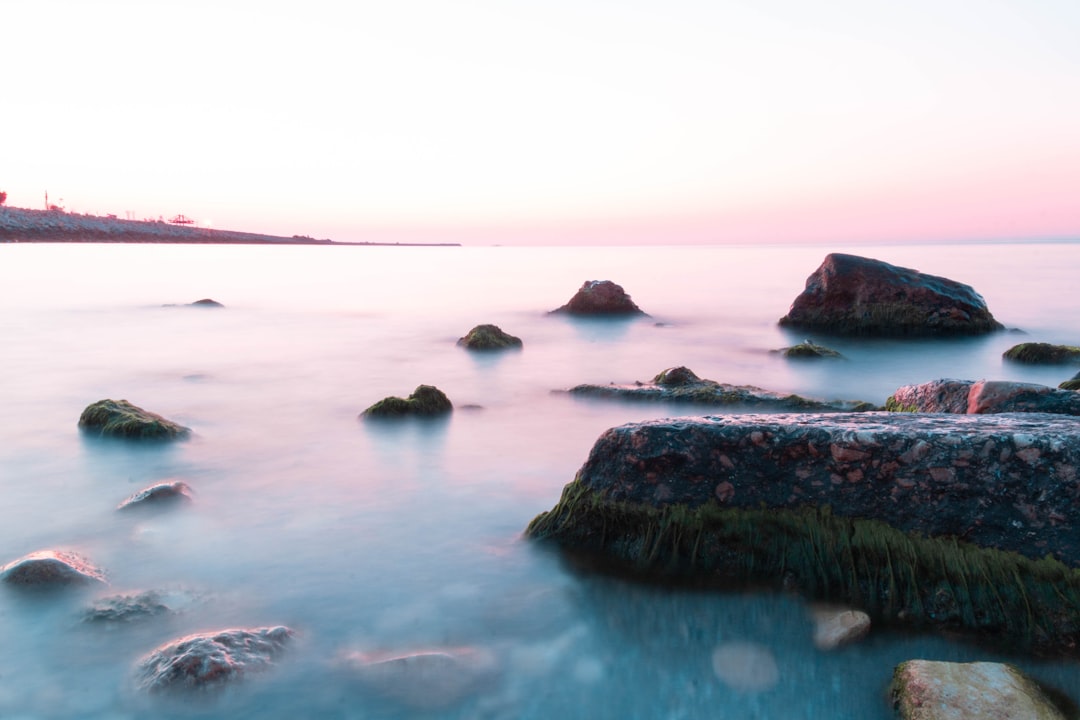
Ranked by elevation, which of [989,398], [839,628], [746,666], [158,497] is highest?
[989,398]

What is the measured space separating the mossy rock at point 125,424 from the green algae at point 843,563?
4518 millimetres

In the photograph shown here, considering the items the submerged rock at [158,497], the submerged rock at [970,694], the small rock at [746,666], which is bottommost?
the submerged rock at [158,497]

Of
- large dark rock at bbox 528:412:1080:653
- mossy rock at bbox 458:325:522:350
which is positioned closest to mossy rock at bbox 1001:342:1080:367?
mossy rock at bbox 458:325:522:350

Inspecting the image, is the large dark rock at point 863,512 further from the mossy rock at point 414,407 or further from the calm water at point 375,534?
the mossy rock at point 414,407

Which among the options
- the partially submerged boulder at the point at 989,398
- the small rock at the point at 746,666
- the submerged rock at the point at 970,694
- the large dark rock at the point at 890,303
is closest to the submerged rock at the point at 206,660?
the small rock at the point at 746,666

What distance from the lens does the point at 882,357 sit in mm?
12719

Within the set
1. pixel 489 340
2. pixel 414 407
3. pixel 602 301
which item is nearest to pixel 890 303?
pixel 602 301

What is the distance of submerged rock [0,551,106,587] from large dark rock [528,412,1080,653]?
8.82ft

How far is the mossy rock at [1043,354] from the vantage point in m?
11.3

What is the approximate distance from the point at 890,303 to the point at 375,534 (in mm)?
12878

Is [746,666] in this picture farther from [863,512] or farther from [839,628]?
[863,512]

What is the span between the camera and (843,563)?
149 inches

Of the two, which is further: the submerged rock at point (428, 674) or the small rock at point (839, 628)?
the small rock at point (839, 628)

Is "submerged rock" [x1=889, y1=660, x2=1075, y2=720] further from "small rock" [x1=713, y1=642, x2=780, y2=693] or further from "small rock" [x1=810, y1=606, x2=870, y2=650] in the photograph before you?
"small rock" [x1=713, y1=642, x2=780, y2=693]
